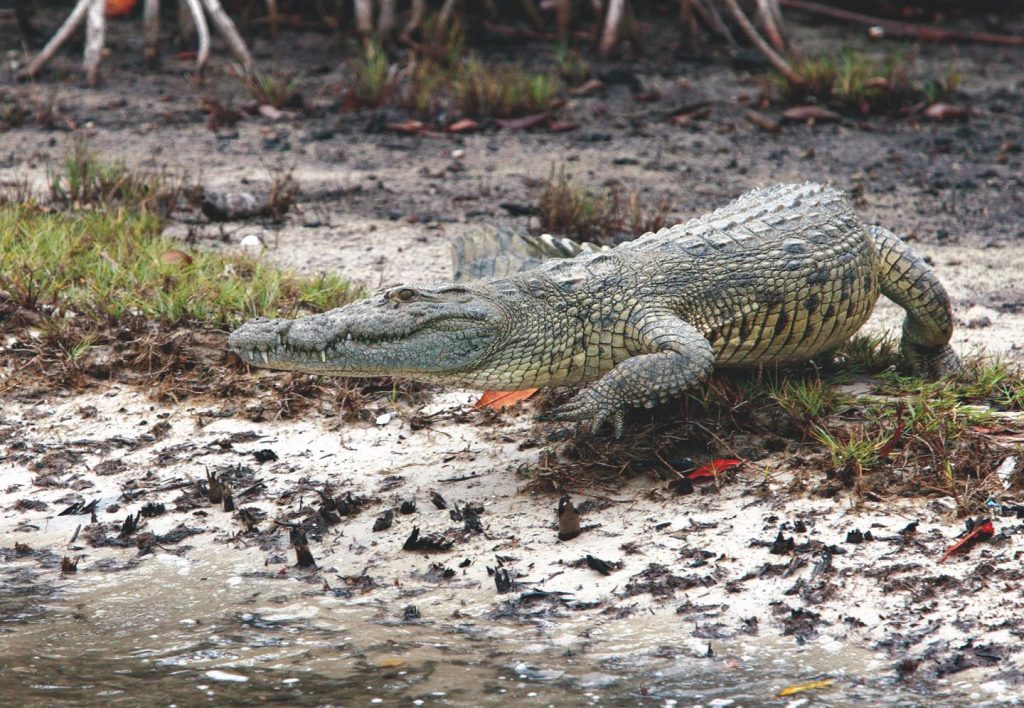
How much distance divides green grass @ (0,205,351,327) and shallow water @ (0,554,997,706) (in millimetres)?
1693

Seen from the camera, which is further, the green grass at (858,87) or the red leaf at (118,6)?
the red leaf at (118,6)

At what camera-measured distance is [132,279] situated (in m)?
5.57

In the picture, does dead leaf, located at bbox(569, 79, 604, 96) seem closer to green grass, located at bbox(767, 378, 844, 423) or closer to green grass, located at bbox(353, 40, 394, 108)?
green grass, located at bbox(353, 40, 394, 108)

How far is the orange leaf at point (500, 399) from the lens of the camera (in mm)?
4852

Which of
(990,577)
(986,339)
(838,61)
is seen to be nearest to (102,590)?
(990,577)

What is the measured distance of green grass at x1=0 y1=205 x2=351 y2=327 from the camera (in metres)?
5.34

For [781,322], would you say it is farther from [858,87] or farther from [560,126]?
[858,87]

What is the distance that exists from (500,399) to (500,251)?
26.0 inches

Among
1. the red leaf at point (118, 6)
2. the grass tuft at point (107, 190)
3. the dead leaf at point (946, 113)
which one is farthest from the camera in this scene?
the red leaf at point (118, 6)

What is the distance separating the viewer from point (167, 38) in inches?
440

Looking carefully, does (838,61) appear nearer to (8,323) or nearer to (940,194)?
(940,194)

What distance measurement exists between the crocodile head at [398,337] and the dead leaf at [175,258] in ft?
6.20

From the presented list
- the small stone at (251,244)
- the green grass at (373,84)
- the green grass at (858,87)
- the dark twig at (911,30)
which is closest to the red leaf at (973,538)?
the small stone at (251,244)

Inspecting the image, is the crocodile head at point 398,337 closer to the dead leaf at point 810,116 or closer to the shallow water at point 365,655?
the shallow water at point 365,655
